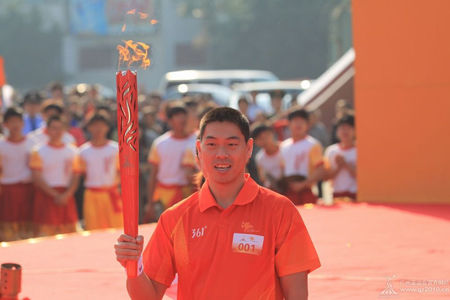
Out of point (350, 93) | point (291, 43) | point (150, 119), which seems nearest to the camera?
point (150, 119)

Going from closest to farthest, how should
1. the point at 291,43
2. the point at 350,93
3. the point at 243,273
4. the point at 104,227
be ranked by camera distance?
1. the point at 243,273
2. the point at 104,227
3. the point at 350,93
4. the point at 291,43

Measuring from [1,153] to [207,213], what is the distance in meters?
5.29

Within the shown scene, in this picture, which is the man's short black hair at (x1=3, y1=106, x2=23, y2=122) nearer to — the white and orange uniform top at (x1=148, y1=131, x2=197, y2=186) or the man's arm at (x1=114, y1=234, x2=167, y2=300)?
the white and orange uniform top at (x1=148, y1=131, x2=197, y2=186)

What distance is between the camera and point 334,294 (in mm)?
4020

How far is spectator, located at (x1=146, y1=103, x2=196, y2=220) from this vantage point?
7.38 metres

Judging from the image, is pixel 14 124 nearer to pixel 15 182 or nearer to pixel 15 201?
pixel 15 182

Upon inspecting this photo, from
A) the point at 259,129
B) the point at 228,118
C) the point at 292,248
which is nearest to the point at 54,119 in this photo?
the point at 259,129

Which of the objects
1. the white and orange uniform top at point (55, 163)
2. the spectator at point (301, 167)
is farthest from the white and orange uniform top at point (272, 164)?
the white and orange uniform top at point (55, 163)

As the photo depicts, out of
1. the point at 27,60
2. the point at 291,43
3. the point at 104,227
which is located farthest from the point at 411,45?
the point at 27,60

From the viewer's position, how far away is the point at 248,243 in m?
2.90

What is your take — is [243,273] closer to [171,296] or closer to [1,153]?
[171,296]

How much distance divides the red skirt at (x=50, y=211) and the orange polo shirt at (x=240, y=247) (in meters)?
5.06

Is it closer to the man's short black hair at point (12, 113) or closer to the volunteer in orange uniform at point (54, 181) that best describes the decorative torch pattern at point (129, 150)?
the volunteer in orange uniform at point (54, 181)

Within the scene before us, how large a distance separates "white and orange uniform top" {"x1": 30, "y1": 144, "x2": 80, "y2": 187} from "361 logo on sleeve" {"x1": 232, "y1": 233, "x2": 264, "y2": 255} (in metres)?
5.09
